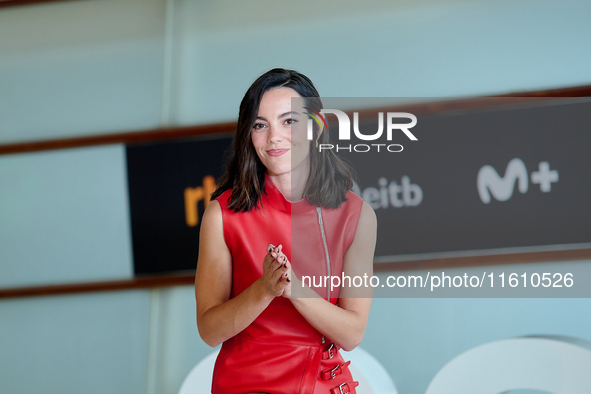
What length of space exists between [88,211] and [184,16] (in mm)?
1010

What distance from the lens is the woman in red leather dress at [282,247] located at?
83 centimetres

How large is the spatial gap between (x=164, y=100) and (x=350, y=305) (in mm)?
1709

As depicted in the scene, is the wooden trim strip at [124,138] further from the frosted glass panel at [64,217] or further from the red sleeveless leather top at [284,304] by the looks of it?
the red sleeveless leather top at [284,304]

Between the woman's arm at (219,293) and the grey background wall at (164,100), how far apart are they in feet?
4.20

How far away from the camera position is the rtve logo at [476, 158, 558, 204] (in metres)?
1.89

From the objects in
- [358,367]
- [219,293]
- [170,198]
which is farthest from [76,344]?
[219,293]

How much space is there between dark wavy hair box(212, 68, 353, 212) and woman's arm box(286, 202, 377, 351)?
0.07m

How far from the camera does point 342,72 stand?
220cm

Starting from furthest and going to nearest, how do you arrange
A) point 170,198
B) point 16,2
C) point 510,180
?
point 16,2, point 170,198, point 510,180

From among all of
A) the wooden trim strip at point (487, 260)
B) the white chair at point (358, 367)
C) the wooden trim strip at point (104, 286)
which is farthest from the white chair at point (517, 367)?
the wooden trim strip at point (104, 286)

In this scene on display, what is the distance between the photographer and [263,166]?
0.93 meters

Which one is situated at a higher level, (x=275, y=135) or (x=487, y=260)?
(x=275, y=135)

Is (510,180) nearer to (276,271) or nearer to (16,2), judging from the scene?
(276,271)

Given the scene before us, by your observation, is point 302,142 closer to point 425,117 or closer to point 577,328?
point 425,117
